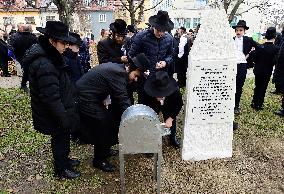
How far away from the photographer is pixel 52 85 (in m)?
4.03

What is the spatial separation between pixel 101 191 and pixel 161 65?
2375mm

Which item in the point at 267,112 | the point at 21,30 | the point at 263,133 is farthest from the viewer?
the point at 21,30

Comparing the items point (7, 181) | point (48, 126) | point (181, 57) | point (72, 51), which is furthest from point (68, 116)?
point (181, 57)

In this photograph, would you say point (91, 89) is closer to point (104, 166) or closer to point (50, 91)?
point (50, 91)

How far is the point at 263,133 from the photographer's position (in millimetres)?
6598

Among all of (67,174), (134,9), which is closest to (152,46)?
(67,174)

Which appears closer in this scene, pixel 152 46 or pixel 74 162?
pixel 74 162

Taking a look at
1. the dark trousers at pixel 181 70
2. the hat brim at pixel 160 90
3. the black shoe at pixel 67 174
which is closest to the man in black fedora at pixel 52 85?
the black shoe at pixel 67 174

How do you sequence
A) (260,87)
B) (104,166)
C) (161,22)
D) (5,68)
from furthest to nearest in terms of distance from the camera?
1. (5,68)
2. (260,87)
3. (161,22)
4. (104,166)

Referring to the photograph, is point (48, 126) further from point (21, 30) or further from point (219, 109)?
point (21, 30)

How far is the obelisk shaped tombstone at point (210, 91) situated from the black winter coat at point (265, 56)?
2.86 m

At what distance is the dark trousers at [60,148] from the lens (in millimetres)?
4516

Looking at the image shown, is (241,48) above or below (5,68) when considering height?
above

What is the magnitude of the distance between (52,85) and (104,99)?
2.64 feet
